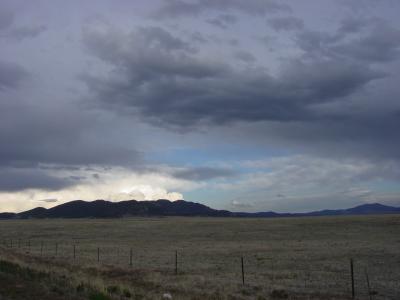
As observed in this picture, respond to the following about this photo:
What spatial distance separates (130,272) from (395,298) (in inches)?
598

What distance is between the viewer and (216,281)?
87.4 ft

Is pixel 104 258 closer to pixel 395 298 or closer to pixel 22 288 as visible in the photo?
pixel 22 288

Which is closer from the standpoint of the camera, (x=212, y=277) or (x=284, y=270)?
(x=212, y=277)

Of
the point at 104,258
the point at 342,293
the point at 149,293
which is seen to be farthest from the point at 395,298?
the point at 104,258

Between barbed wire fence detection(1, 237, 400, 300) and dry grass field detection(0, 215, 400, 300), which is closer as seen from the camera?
dry grass field detection(0, 215, 400, 300)

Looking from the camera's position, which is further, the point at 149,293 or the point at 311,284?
the point at 311,284

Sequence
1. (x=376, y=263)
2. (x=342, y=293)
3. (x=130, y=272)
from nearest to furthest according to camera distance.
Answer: (x=342, y=293) → (x=130, y=272) → (x=376, y=263)

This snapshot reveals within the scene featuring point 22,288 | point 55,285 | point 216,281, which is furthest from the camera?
point 216,281

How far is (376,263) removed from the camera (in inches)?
1383

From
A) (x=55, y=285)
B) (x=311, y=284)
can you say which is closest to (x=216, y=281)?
(x=311, y=284)

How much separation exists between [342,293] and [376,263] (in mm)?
Result: 13628

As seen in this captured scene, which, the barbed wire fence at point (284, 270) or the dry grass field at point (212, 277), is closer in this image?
the dry grass field at point (212, 277)

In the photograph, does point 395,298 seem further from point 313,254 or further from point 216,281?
point 313,254

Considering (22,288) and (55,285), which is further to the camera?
(55,285)
